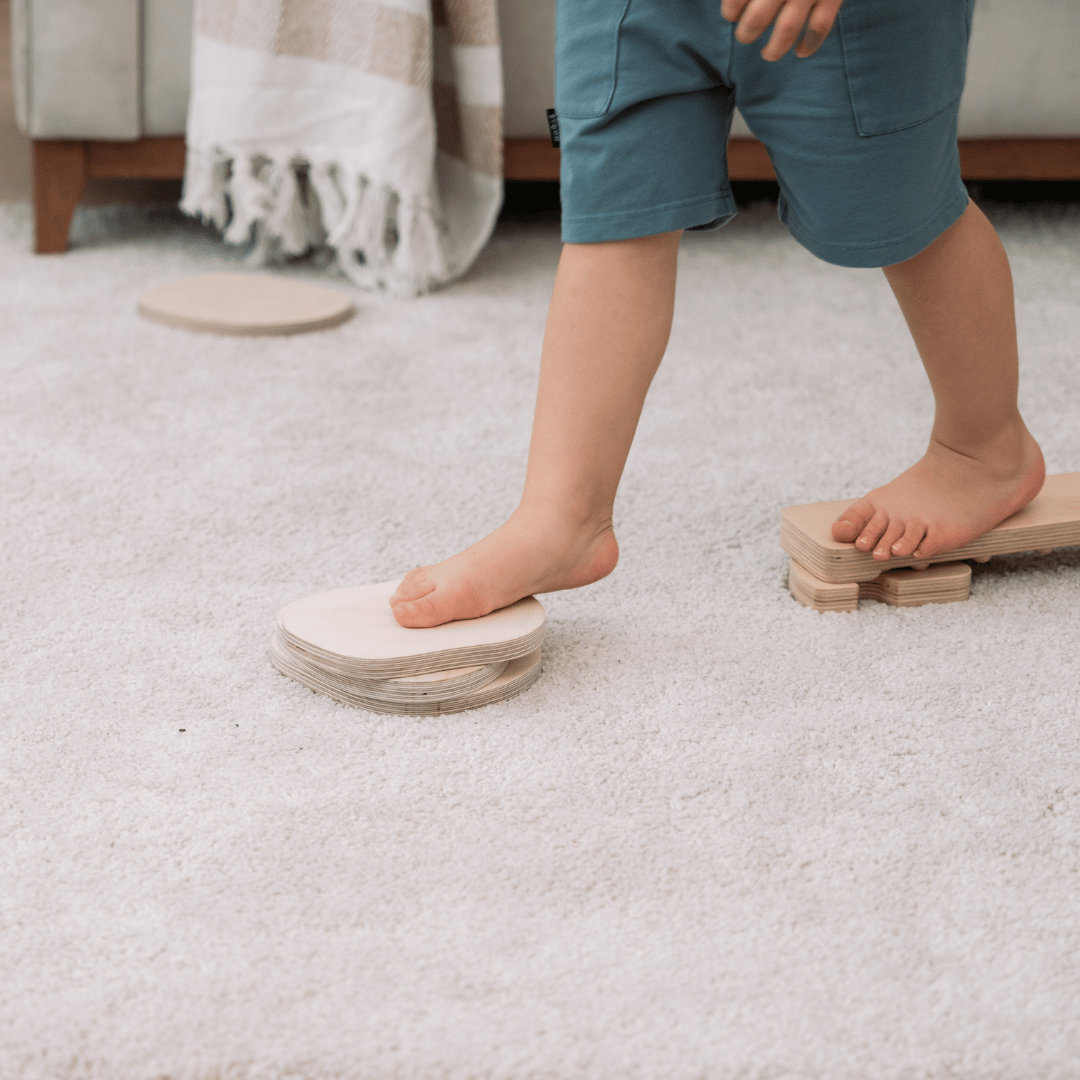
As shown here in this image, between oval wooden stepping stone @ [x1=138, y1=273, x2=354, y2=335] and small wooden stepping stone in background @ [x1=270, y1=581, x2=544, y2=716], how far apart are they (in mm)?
669

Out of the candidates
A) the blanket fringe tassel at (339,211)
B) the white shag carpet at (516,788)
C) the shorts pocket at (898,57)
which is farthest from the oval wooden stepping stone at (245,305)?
the shorts pocket at (898,57)

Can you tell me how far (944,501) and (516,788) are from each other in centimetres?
37

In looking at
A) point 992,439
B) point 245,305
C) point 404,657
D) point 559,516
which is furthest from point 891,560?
point 245,305

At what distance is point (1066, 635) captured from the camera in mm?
765

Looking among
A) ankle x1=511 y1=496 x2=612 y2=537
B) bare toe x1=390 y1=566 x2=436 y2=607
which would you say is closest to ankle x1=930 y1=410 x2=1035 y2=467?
ankle x1=511 y1=496 x2=612 y2=537

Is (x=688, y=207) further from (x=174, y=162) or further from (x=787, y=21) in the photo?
(x=174, y=162)

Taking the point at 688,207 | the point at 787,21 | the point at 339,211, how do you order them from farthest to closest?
the point at 339,211, the point at 688,207, the point at 787,21

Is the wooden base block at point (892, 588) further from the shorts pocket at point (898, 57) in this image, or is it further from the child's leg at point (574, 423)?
the shorts pocket at point (898, 57)

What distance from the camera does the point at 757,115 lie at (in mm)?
693

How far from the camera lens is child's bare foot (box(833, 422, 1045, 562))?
0.79 m

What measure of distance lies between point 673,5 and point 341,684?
1.38ft

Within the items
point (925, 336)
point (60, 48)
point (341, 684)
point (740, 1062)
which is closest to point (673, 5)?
point (925, 336)

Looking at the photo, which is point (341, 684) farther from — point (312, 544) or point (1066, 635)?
point (1066, 635)

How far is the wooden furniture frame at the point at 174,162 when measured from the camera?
5.06 feet
